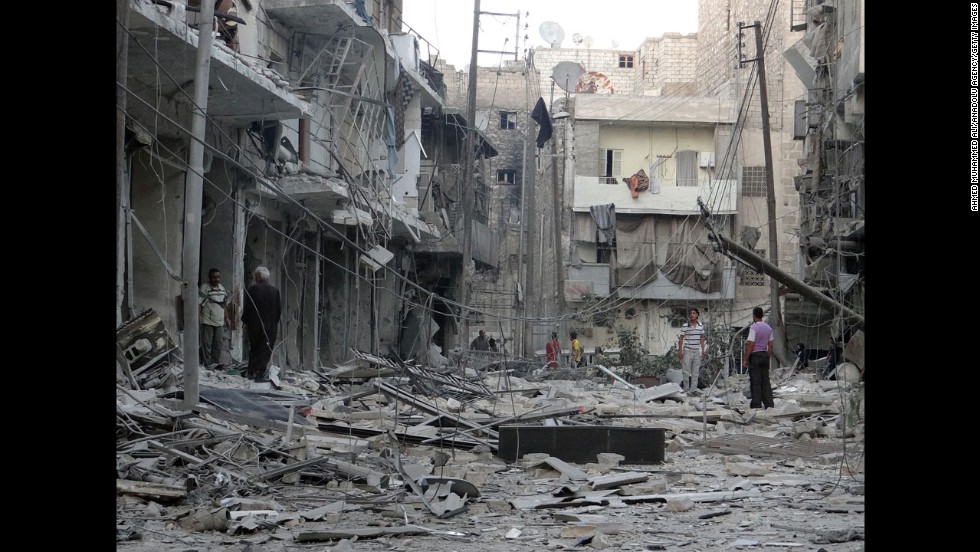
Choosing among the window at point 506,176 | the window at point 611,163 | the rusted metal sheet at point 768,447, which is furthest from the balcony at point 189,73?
the window at point 506,176

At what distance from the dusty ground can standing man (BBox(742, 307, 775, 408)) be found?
6.13 metres

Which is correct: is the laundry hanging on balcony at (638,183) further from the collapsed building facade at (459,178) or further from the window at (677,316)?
the window at (677,316)

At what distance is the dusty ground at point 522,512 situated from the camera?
643cm

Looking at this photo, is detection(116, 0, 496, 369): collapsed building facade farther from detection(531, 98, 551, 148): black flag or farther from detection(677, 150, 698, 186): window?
detection(677, 150, 698, 186): window

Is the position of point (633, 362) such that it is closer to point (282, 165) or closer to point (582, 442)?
point (282, 165)

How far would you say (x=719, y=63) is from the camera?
177ft

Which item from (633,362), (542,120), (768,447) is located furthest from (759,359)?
(542,120)

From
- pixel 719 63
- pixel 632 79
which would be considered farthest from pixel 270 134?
pixel 632 79

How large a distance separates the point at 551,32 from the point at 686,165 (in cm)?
831

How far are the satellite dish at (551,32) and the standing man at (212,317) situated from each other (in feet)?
105

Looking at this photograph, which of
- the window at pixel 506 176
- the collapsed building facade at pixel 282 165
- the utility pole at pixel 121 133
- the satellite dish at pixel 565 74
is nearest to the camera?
the utility pole at pixel 121 133

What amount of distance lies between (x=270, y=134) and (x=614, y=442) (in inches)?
Answer: 485

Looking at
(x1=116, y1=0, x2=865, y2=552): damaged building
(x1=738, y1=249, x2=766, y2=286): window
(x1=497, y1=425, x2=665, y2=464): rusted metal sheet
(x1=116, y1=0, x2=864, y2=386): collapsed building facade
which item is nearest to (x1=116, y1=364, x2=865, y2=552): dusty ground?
(x1=116, y1=0, x2=865, y2=552): damaged building
